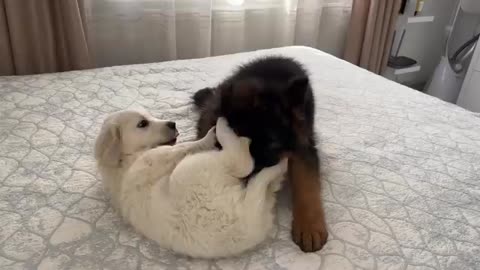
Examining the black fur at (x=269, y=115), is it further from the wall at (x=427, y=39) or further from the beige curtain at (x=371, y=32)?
the wall at (x=427, y=39)

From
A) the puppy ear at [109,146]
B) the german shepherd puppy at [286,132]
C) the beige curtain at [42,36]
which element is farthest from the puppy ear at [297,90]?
the beige curtain at [42,36]

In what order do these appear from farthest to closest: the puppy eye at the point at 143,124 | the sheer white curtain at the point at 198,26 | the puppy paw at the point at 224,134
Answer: the sheer white curtain at the point at 198,26, the puppy eye at the point at 143,124, the puppy paw at the point at 224,134

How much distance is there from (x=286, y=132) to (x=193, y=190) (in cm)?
31

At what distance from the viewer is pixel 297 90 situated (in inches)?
39.3

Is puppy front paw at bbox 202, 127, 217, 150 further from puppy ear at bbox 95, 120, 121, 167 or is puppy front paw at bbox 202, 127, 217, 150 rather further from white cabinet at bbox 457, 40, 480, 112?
white cabinet at bbox 457, 40, 480, 112

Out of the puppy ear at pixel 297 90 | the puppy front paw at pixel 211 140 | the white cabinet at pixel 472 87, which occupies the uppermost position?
the puppy ear at pixel 297 90

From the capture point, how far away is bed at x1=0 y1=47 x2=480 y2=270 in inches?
33.4

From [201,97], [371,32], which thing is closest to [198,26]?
[201,97]

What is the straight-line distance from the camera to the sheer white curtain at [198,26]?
2.26 metres

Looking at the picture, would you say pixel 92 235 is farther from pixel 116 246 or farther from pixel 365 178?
pixel 365 178

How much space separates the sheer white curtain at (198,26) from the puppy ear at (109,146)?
1387 millimetres

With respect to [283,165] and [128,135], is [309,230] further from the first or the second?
[128,135]

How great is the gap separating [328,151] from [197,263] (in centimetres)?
64

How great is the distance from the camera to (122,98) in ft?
5.24
